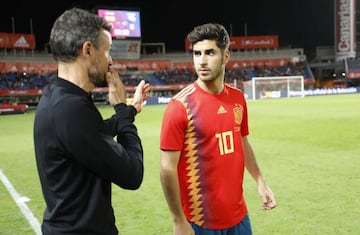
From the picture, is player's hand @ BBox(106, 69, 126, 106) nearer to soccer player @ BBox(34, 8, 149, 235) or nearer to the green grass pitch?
soccer player @ BBox(34, 8, 149, 235)

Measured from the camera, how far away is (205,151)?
280 centimetres

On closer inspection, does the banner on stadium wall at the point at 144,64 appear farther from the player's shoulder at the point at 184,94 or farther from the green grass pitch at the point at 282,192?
the player's shoulder at the point at 184,94

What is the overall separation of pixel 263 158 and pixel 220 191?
728 centimetres

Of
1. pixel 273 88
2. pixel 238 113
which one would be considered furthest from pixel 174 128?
pixel 273 88

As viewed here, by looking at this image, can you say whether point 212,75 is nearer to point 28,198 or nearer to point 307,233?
point 307,233

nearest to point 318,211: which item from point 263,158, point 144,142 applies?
point 263,158

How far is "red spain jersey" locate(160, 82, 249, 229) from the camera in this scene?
279 centimetres

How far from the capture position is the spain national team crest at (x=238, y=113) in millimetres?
2976

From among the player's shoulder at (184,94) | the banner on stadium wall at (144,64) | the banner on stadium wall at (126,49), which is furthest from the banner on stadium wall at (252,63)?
the player's shoulder at (184,94)

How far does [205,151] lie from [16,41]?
52.0 metres

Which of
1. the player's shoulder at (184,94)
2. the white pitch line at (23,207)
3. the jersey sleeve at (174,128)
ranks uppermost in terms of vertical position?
the player's shoulder at (184,94)

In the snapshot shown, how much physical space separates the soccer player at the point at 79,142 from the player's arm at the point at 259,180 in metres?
1.56

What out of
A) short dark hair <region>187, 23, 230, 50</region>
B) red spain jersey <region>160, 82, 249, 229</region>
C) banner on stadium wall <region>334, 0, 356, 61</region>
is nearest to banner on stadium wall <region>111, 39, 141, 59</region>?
banner on stadium wall <region>334, 0, 356, 61</region>

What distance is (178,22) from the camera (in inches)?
2591
